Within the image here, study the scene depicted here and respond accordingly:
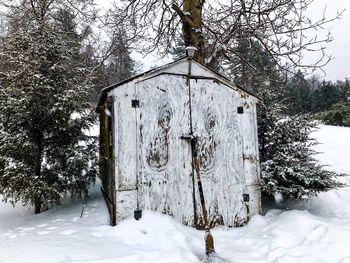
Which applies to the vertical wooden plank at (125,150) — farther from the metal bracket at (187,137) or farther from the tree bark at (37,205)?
the tree bark at (37,205)

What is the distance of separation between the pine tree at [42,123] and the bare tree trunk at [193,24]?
314 cm

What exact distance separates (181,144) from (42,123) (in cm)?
317

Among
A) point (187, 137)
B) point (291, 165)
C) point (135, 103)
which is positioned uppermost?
point (135, 103)

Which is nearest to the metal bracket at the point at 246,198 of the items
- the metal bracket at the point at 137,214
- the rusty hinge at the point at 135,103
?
the metal bracket at the point at 137,214

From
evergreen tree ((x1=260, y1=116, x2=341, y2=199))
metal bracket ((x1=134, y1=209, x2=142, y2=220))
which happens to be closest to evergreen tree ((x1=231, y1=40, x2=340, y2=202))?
evergreen tree ((x1=260, y1=116, x2=341, y2=199))

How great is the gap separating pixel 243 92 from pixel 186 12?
11.8 feet

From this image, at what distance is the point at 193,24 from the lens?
366 inches

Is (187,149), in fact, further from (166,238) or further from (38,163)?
(38,163)

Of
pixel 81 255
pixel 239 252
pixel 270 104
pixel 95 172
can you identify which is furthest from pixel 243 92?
pixel 81 255

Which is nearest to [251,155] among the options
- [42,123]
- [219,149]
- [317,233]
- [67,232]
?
[219,149]

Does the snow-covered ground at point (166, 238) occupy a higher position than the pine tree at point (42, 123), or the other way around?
the pine tree at point (42, 123)

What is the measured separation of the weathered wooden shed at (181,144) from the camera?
237 inches

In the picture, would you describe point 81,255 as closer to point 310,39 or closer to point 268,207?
point 268,207

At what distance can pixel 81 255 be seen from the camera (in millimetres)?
4543
